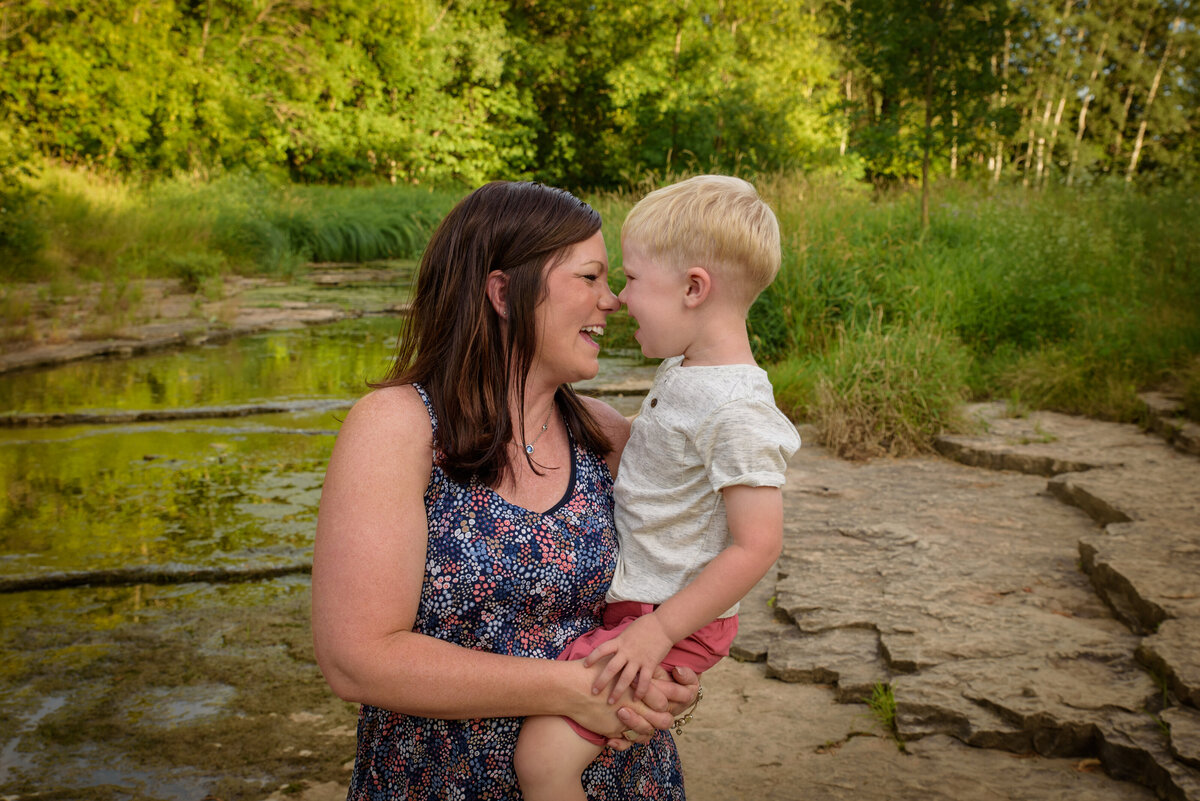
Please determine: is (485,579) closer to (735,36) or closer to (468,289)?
(468,289)

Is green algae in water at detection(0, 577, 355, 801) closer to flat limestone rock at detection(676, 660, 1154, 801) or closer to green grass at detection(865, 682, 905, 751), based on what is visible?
flat limestone rock at detection(676, 660, 1154, 801)

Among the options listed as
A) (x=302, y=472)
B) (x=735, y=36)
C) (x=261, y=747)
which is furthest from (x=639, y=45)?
(x=261, y=747)

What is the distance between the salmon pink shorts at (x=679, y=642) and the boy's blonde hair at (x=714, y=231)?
52 centimetres

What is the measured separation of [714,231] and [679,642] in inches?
25.3

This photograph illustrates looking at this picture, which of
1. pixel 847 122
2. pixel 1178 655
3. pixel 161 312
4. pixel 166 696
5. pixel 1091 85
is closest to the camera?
pixel 1178 655

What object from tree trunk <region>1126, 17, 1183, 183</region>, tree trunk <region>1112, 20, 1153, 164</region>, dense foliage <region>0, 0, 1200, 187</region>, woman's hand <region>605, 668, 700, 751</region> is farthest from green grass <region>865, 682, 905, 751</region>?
tree trunk <region>1112, 20, 1153, 164</region>

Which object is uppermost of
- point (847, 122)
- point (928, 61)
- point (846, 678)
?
point (928, 61)

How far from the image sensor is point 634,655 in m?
1.38

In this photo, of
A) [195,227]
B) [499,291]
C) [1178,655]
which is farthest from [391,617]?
[195,227]

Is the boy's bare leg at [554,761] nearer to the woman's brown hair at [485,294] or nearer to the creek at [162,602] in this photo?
the woman's brown hair at [485,294]

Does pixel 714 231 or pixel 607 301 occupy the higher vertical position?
pixel 714 231

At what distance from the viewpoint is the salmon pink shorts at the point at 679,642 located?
57.4 inches

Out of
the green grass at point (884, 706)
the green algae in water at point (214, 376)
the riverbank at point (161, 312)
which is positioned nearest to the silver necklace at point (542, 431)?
the green grass at point (884, 706)

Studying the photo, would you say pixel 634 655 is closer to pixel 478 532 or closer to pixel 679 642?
pixel 679 642
